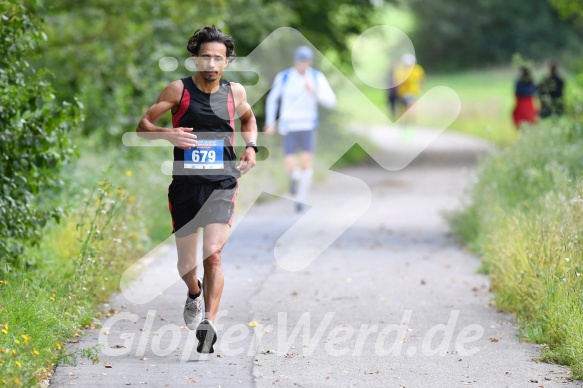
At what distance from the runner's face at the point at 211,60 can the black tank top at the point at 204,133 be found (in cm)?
14

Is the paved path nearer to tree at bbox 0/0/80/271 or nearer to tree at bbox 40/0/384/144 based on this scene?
A: tree at bbox 0/0/80/271

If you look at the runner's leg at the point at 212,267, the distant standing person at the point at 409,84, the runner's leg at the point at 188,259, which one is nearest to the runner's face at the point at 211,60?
the runner's leg at the point at 212,267

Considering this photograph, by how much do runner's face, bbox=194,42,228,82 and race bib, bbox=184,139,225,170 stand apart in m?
0.40

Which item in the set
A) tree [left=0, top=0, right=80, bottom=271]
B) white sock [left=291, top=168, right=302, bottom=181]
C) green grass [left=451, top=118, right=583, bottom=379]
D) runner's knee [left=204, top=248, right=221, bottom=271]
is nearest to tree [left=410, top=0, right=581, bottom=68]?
white sock [left=291, top=168, right=302, bottom=181]

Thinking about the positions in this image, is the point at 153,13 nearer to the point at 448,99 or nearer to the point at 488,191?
the point at 488,191

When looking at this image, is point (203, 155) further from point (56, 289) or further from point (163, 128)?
point (56, 289)

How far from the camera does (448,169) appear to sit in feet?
84.8

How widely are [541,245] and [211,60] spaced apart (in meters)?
2.79

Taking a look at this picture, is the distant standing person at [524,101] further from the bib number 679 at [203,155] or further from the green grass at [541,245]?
the bib number 679 at [203,155]

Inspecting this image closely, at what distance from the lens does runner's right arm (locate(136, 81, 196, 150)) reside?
23.0 ft

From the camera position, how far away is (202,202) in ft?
23.6

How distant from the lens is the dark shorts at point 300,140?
613 inches

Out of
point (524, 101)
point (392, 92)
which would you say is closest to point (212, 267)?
point (524, 101)

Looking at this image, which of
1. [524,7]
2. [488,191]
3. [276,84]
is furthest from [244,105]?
[524,7]
